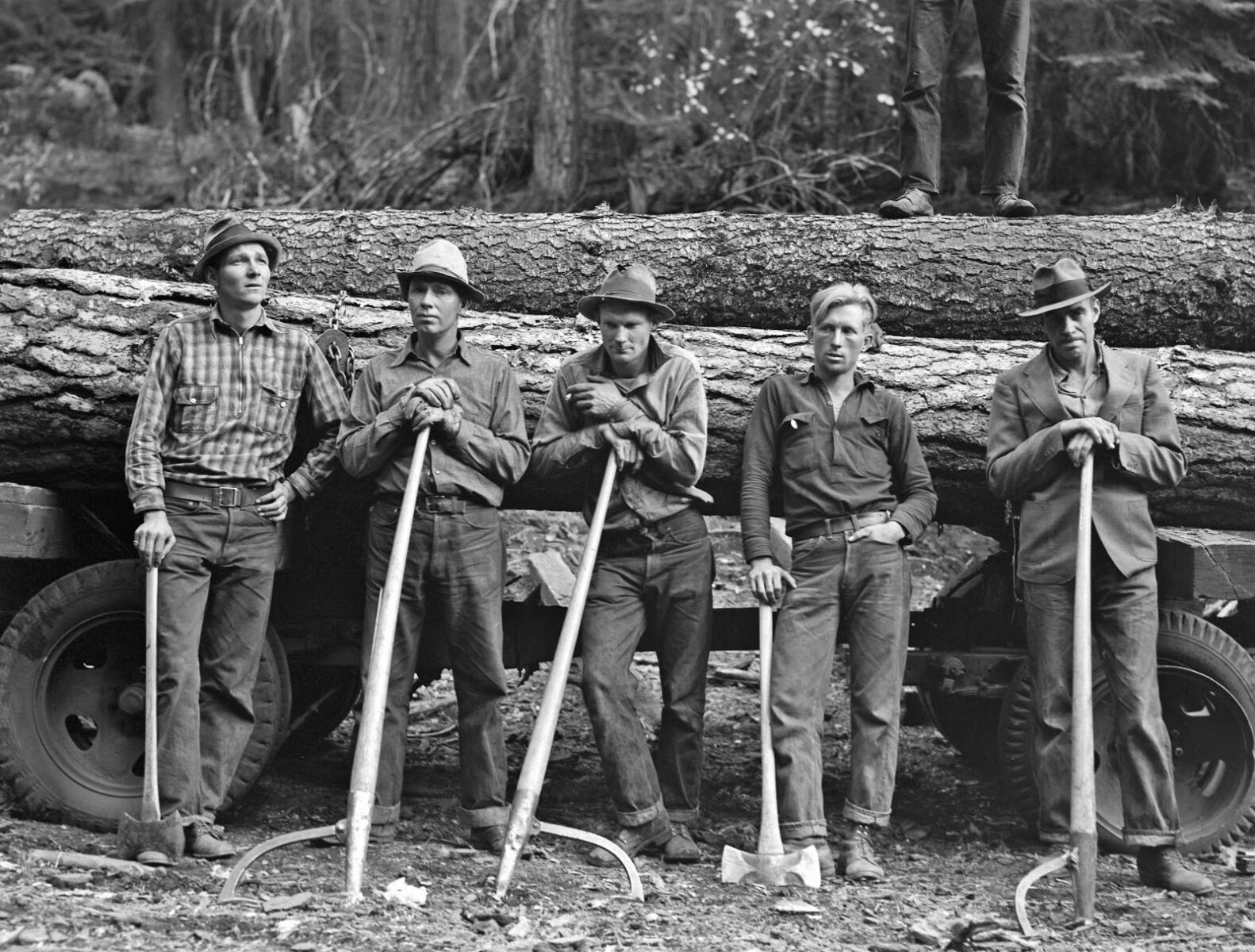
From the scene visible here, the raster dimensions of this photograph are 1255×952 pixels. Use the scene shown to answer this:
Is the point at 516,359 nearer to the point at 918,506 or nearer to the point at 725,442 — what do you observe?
the point at 725,442

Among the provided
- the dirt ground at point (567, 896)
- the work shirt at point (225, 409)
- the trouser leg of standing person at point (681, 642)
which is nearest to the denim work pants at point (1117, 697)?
the dirt ground at point (567, 896)

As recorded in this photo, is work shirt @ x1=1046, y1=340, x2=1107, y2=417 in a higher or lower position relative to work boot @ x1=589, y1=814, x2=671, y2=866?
higher

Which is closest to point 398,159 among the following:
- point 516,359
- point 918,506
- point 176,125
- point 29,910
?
point 176,125

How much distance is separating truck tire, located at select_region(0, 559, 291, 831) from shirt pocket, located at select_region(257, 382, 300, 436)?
850mm

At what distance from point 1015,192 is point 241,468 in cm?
441

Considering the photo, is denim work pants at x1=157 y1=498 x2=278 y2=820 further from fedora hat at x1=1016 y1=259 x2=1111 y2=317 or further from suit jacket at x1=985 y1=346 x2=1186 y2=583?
fedora hat at x1=1016 y1=259 x2=1111 y2=317

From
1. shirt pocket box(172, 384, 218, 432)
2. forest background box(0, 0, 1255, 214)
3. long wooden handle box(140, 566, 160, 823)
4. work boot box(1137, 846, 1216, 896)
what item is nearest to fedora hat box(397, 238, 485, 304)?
shirt pocket box(172, 384, 218, 432)

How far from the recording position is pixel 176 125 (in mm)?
13781

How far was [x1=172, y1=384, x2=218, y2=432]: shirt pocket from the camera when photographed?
5.58m

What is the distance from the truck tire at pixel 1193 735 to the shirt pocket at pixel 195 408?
364 cm

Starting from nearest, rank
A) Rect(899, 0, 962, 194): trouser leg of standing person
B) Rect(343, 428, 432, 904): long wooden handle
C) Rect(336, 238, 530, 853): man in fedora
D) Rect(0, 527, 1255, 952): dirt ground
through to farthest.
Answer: Rect(0, 527, 1255, 952): dirt ground → Rect(343, 428, 432, 904): long wooden handle → Rect(336, 238, 530, 853): man in fedora → Rect(899, 0, 962, 194): trouser leg of standing person

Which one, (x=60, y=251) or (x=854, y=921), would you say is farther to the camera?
(x=60, y=251)

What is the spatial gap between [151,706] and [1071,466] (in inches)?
147

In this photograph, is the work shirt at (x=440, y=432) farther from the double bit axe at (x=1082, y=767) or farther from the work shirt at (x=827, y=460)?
the double bit axe at (x=1082, y=767)
